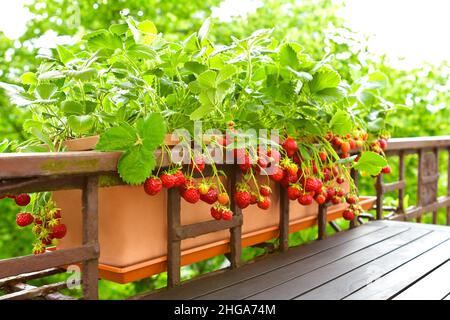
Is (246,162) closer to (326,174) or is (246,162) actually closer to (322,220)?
(326,174)

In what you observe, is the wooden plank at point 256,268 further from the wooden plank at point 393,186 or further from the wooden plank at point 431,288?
the wooden plank at point 431,288

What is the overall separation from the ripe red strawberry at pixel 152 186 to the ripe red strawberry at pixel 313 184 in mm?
544

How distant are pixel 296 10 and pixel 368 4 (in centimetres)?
148

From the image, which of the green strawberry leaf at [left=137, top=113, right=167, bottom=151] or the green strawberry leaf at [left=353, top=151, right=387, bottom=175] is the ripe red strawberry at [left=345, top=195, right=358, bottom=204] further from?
the green strawberry leaf at [left=137, top=113, right=167, bottom=151]

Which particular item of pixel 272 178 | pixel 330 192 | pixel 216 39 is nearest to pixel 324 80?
pixel 272 178

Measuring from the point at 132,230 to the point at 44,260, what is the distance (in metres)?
0.25

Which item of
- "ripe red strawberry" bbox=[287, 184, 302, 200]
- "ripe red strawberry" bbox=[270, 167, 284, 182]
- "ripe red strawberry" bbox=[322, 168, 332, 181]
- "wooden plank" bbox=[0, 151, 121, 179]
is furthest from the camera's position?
"ripe red strawberry" bbox=[322, 168, 332, 181]

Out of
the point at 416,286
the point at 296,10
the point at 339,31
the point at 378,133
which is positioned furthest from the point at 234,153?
the point at 296,10

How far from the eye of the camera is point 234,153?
4.45 feet

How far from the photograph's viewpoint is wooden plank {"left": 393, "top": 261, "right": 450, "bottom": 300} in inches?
48.6

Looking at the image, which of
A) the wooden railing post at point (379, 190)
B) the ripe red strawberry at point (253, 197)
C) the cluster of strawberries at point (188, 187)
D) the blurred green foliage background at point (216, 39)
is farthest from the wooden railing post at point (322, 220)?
the blurred green foliage background at point (216, 39)

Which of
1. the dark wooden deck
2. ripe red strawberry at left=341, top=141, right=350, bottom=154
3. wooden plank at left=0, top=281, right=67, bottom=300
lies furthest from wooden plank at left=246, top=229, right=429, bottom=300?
wooden plank at left=0, top=281, right=67, bottom=300

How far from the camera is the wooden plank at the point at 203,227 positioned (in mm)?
1318

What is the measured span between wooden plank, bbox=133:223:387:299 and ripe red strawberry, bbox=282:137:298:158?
32cm
